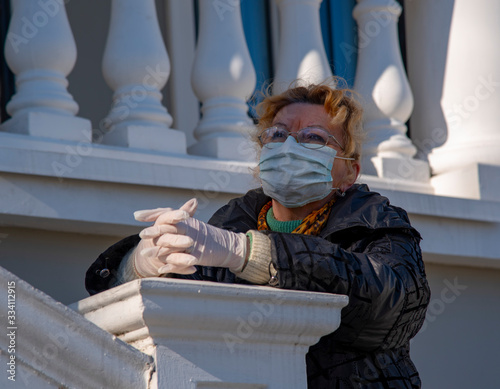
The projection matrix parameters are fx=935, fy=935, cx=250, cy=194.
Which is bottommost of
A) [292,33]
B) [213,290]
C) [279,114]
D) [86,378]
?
[86,378]

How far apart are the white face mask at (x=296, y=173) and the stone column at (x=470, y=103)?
1.78 meters

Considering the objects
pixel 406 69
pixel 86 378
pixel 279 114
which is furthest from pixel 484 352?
pixel 86 378

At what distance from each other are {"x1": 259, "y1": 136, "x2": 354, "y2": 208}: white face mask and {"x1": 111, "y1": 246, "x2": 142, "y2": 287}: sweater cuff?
0.45 metres

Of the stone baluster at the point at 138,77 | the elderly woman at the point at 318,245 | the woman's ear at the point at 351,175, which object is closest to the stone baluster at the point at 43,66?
the stone baluster at the point at 138,77

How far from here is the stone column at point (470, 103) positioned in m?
4.14

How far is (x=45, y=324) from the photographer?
1523 millimetres

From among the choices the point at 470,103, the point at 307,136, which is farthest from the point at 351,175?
the point at 470,103

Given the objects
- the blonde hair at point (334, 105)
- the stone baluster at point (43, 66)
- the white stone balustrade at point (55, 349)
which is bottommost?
the white stone balustrade at point (55, 349)

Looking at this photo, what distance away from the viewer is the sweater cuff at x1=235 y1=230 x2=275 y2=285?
1.90m

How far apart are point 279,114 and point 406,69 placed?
87.8 inches

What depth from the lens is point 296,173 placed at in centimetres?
243

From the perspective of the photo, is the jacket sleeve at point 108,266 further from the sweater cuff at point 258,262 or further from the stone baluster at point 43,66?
the stone baluster at point 43,66

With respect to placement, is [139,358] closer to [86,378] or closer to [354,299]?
[86,378]

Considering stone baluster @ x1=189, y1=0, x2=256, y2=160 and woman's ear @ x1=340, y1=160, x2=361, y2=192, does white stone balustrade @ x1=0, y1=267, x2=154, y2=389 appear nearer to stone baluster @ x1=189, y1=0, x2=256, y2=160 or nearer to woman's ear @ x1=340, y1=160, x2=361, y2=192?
woman's ear @ x1=340, y1=160, x2=361, y2=192
